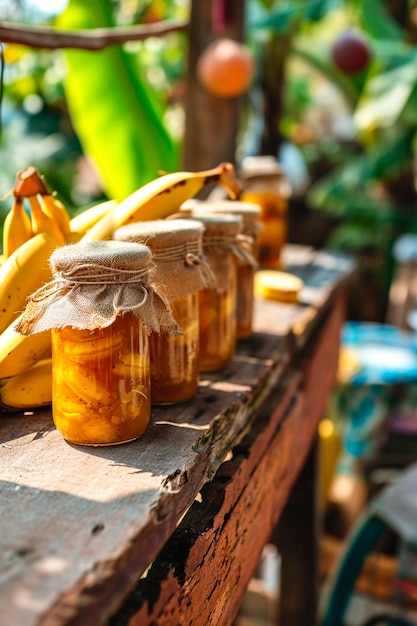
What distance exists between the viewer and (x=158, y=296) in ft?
2.54

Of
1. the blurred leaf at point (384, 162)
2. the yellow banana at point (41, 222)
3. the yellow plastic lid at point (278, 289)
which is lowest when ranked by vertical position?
the blurred leaf at point (384, 162)

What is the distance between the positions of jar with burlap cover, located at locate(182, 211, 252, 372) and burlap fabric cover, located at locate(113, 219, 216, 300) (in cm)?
11

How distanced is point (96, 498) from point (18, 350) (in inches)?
10.8

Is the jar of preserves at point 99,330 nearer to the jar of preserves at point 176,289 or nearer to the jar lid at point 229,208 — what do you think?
the jar of preserves at point 176,289

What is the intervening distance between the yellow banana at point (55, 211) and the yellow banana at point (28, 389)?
240mm

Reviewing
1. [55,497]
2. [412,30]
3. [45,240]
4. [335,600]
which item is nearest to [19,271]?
[45,240]

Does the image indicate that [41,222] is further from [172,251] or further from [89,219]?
[172,251]

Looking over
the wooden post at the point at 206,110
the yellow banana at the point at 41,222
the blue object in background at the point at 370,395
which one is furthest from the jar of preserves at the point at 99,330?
the blue object in background at the point at 370,395

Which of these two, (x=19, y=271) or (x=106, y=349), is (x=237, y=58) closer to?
(x=19, y=271)

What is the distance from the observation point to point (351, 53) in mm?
3479

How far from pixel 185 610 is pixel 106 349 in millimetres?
285

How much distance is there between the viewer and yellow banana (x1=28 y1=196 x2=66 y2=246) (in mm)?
959

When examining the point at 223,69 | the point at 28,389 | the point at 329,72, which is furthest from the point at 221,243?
the point at 329,72

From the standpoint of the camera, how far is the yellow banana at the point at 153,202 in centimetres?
93
